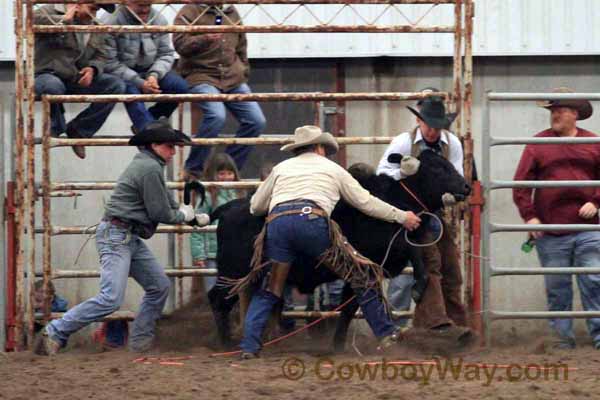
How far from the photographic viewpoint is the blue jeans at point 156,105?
9.17 meters

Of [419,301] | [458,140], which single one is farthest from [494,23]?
[419,301]

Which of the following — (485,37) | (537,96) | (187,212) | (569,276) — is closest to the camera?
(187,212)

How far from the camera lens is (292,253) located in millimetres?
7801

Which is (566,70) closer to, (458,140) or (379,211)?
(458,140)

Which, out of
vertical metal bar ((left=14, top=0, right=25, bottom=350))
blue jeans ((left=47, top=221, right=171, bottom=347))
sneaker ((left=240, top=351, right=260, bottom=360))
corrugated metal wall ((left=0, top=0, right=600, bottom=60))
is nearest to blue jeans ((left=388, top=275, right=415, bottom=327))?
sneaker ((left=240, top=351, right=260, bottom=360))

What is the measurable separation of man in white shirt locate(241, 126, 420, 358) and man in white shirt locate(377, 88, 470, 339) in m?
0.45

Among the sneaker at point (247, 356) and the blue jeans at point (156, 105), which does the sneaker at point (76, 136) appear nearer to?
the blue jeans at point (156, 105)

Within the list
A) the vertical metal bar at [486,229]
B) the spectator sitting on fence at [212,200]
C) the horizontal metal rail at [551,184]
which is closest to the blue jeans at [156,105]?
the spectator sitting on fence at [212,200]

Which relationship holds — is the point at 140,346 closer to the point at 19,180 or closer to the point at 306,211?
the point at 19,180

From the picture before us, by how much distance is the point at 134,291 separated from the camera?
10.9m

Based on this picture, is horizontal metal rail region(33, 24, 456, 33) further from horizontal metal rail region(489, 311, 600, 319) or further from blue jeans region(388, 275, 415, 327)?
horizontal metal rail region(489, 311, 600, 319)

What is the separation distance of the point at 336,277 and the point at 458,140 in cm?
133

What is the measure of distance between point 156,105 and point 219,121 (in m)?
0.53

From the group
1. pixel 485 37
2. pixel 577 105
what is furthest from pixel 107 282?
pixel 485 37
